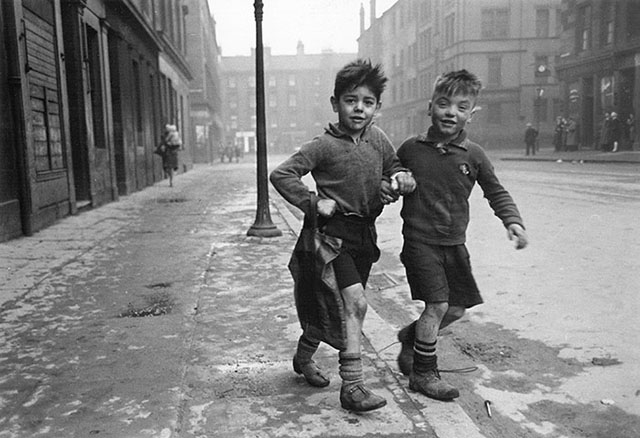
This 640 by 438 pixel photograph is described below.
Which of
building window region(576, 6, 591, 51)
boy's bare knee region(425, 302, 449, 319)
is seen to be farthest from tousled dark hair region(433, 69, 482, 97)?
building window region(576, 6, 591, 51)

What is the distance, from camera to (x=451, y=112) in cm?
274

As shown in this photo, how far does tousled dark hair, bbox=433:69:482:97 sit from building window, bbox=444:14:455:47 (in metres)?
46.0

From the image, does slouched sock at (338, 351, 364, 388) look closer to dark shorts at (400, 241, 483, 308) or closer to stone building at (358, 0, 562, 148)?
dark shorts at (400, 241, 483, 308)

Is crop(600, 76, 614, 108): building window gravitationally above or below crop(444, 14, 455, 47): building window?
below

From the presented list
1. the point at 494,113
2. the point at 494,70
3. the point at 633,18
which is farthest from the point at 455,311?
the point at 494,70

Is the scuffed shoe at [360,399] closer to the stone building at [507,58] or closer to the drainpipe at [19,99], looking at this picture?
the drainpipe at [19,99]

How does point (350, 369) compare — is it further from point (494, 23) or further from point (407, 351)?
point (494, 23)

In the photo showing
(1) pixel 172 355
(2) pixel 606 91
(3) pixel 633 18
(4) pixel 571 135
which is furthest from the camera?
(4) pixel 571 135

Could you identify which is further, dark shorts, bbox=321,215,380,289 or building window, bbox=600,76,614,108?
building window, bbox=600,76,614,108

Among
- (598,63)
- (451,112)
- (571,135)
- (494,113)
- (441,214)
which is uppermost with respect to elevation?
(598,63)

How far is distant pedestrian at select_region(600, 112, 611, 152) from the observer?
88.9 ft

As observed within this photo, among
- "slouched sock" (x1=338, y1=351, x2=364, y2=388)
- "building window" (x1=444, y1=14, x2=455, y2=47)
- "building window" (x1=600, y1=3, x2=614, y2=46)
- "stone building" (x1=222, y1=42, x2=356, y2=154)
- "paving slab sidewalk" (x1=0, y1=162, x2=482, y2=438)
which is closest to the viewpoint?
"paving slab sidewalk" (x1=0, y1=162, x2=482, y2=438)

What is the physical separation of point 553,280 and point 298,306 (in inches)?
117

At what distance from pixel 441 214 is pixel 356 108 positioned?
631 mm
